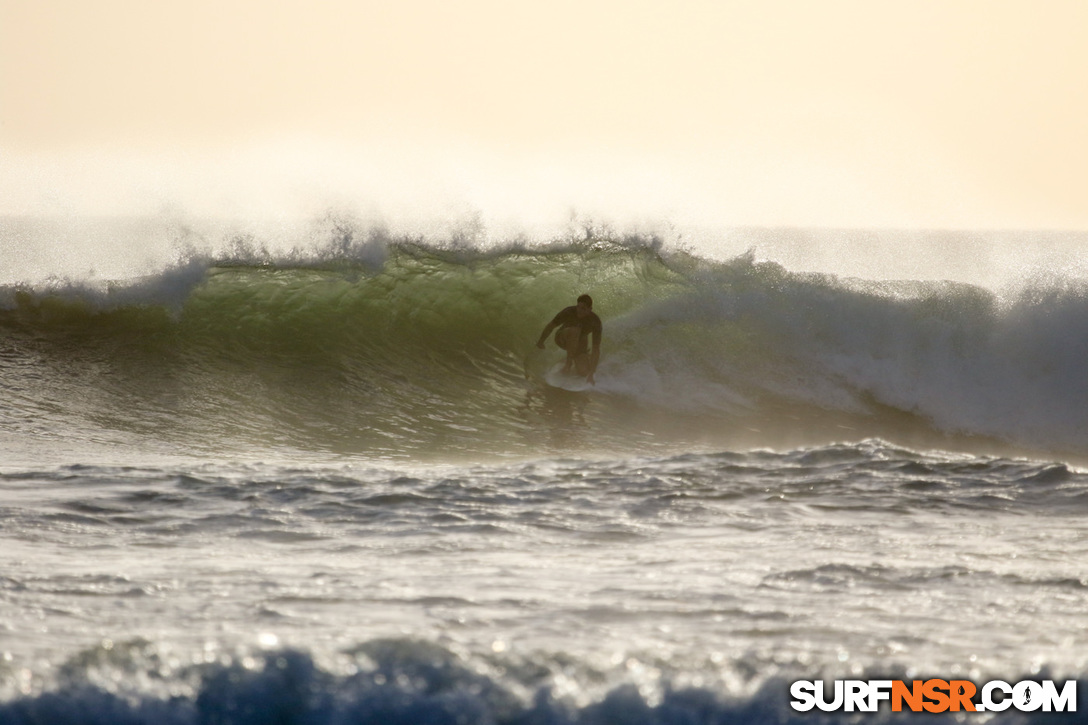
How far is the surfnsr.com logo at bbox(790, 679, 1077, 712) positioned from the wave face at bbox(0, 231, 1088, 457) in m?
5.96

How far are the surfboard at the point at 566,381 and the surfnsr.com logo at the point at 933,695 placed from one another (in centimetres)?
769

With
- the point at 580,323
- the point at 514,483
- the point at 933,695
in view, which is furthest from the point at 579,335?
the point at 933,695

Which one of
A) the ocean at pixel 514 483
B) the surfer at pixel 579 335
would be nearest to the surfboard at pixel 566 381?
the surfer at pixel 579 335

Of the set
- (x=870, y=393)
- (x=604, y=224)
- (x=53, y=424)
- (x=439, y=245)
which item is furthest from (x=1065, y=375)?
(x=53, y=424)

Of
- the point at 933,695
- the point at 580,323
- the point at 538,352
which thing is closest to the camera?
the point at 933,695

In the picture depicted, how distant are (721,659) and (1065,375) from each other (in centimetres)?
1003

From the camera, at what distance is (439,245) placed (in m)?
13.8

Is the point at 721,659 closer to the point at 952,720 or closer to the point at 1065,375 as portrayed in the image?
the point at 952,720

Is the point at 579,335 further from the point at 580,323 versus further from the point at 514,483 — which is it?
the point at 514,483

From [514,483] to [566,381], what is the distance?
15.9 feet

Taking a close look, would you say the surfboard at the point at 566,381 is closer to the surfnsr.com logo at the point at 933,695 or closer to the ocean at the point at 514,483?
the ocean at the point at 514,483

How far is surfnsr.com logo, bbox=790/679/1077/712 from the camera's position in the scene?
Result: 10.9 feet

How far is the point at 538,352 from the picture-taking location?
12.2 m

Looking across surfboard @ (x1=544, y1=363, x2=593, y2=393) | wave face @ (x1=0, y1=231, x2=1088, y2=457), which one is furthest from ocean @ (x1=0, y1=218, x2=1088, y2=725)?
surfboard @ (x1=544, y1=363, x2=593, y2=393)
